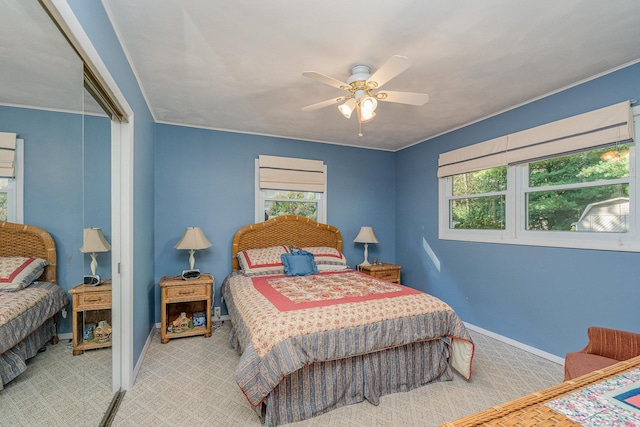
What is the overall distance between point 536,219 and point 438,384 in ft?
6.39

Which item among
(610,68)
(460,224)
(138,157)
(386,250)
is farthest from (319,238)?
(610,68)

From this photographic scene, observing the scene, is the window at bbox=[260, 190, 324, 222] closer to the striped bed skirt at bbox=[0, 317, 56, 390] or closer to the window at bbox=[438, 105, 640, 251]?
the window at bbox=[438, 105, 640, 251]

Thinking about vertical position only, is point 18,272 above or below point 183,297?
above

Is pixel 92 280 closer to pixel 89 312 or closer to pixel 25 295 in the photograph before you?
pixel 89 312

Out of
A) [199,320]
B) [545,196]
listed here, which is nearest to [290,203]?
[199,320]

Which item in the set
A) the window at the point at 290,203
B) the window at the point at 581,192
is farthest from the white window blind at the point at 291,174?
the window at the point at 581,192

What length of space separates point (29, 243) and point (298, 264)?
259cm

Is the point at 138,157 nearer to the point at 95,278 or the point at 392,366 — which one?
the point at 95,278

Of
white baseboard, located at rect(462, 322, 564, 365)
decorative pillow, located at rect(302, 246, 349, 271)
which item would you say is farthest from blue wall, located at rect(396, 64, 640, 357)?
decorative pillow, located at rect(302, 246, 349, 271)

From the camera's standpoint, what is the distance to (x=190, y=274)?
344 centimetres

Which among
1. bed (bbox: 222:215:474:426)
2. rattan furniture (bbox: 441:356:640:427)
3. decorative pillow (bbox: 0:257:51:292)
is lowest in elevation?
bed (bbox: 222:215:474:426)

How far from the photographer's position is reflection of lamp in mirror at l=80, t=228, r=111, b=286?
5.27 feet

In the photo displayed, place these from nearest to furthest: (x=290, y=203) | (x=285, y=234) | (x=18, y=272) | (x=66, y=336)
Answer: (x=18, y=272) < (x=66, y=336) < (x=285, y=234) < (x=290, y=203)

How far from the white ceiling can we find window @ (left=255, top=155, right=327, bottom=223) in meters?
1.06
